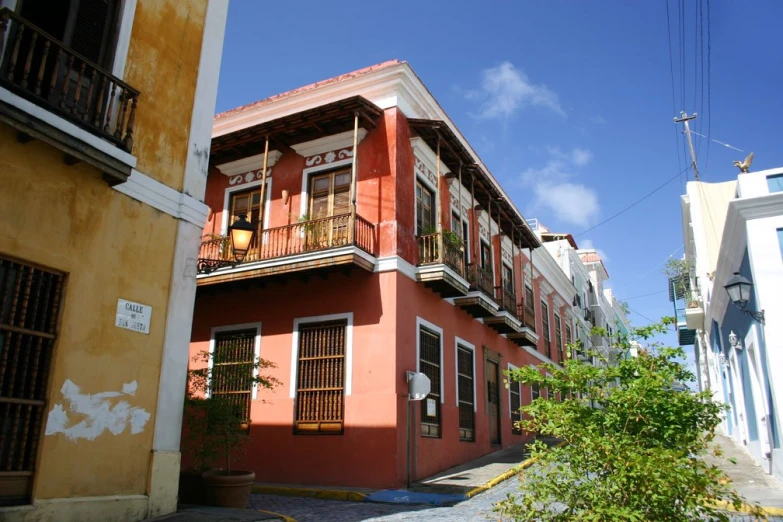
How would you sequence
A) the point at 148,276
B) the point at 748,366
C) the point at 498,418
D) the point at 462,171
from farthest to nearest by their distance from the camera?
the point at 498,418 < the point at 462,171 < the point at 748,366 < the point at 148,276

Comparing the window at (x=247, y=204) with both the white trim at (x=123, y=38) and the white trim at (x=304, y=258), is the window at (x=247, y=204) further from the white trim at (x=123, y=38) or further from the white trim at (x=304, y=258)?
the white trim at (x=123, y=38)

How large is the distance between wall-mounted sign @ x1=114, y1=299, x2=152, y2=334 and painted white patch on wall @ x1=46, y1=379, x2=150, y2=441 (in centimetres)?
56

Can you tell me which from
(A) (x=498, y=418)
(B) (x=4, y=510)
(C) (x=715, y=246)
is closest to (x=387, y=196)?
(A) (x=498, y=418)

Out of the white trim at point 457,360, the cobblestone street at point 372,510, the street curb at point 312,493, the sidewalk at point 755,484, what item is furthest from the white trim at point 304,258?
the sidewalk at point 755,484

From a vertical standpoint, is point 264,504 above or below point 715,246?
below

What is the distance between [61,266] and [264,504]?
5248mm

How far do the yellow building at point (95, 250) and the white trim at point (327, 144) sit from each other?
5850mm

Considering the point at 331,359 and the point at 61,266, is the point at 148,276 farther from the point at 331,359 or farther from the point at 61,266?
the point at 331,359

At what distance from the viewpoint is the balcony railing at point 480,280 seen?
14.3 m

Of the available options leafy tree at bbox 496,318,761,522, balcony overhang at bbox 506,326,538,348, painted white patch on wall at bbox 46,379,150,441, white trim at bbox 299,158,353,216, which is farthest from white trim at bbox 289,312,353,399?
balcony overhang at bbox 506,326,538,348

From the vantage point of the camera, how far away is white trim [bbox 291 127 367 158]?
42.9 feet

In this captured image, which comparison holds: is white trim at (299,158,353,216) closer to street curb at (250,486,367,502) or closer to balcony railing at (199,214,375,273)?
balcony railing at (199,214,375,273)

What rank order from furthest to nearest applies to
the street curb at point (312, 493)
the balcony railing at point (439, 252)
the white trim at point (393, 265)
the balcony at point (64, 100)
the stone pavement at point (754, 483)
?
the balcony railing at point (439, 252) → the white trim at point (393, 265) → the street curb at point (312, 493) → the stone pavement at point (754, 483) → the balcony at point (64, 100)

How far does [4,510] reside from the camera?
4.82m
